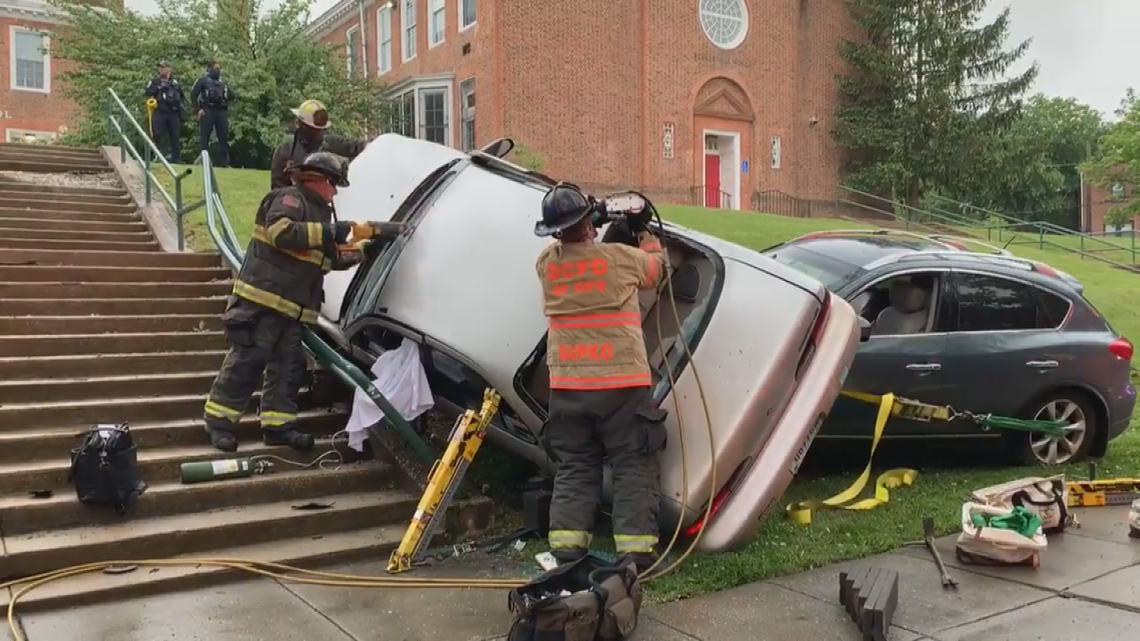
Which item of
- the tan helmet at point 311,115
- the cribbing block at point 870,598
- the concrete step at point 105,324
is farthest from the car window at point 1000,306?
the concrete step at point 105,324

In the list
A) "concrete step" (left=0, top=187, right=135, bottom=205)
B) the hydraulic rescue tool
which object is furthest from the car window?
"concrete step" (left=0, top=187, right=135, bottom=205)

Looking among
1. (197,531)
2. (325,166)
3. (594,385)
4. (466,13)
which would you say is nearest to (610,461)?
(594,385)

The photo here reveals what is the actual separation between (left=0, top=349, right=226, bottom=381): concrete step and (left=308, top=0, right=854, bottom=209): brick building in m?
15.1

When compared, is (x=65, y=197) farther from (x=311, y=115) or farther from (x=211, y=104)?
(x=311, y=115)

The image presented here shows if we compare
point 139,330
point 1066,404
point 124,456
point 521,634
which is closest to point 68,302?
point 139,330

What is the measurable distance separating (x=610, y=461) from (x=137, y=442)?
2.80 metres

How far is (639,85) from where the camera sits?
23.0m

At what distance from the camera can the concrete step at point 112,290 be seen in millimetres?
6867

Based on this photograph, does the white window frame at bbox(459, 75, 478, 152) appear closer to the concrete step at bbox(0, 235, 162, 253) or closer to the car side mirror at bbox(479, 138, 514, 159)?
the concrete step at bbox(0, 235, 162, 253)

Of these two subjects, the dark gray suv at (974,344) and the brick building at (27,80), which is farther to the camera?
the brick building at (27,80)

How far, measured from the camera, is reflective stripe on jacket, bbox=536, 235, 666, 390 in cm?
408

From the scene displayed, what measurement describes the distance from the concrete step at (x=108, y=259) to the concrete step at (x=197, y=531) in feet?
13.0

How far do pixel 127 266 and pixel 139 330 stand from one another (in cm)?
131

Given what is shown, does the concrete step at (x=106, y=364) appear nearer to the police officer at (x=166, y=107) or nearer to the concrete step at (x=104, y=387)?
the concrete step at (x=104, y=387)
